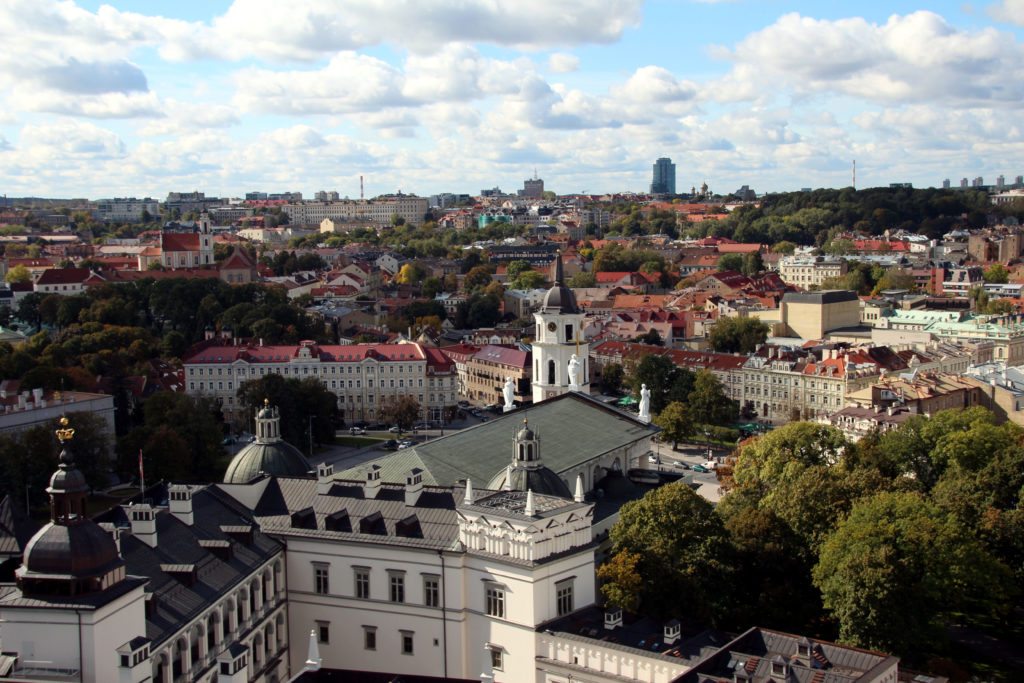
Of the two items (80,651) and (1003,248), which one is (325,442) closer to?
(80,651)

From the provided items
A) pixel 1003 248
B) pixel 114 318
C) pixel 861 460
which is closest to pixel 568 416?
pixel 861 460

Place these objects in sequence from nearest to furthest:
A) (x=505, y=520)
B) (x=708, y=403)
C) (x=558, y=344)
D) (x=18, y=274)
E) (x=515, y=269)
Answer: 1. (x=505, y=520)
2. (x=558, y=344)
3. (x=708, y=403)
4. (x=18, y=274)
5. (x=515, y=269)

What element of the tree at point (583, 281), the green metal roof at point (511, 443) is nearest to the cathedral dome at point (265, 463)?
A: the green metal roof at point (511, 443)

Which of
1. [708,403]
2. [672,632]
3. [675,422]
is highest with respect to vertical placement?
[672,632]

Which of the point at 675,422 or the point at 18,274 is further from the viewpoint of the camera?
the point at 18,274

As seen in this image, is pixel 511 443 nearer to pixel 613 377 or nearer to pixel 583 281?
pixel 613 377

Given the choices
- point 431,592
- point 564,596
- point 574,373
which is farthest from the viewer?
point 574,373

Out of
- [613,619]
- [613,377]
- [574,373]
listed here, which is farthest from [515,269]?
[613,619]

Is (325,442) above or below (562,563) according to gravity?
below

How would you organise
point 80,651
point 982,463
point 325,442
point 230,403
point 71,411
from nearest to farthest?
point 80,651
point 982,463
point 71,411
point 325,442
point 230,403
